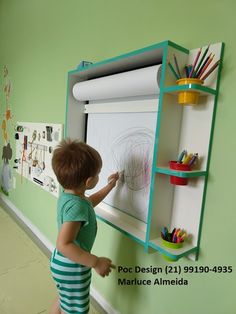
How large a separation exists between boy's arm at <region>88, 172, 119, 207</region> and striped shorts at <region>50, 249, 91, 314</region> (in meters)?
0.24

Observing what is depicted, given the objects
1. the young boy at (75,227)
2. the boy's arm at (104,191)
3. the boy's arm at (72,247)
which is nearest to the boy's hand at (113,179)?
the boy's arm at (104,191)

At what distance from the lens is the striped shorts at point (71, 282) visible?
843mm

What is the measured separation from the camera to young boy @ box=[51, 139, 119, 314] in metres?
0.76

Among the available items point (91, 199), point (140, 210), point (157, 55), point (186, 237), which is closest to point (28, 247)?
point (91, 199)

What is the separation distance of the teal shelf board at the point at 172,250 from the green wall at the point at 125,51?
48 millimetres

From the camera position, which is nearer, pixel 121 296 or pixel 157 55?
pixel 157 55

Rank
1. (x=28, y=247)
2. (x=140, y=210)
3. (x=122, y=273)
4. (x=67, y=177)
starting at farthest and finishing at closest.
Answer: (x=28, y=247) < (x=122, y=273) < (x=140, y=210) < (x=67, y=177)

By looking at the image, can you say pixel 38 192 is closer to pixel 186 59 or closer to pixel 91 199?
pixel 91 199

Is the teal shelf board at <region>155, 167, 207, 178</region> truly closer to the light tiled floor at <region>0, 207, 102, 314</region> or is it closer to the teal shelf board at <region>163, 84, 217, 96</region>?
the teal shelf board at <region>163, 84, 217, 96</region>

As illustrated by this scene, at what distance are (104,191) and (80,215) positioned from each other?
21cm

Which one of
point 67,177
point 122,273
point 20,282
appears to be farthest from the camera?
point 20,282

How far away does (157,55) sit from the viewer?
0.73m

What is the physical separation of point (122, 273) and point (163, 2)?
115 centimetres

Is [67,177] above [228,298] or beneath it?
above
